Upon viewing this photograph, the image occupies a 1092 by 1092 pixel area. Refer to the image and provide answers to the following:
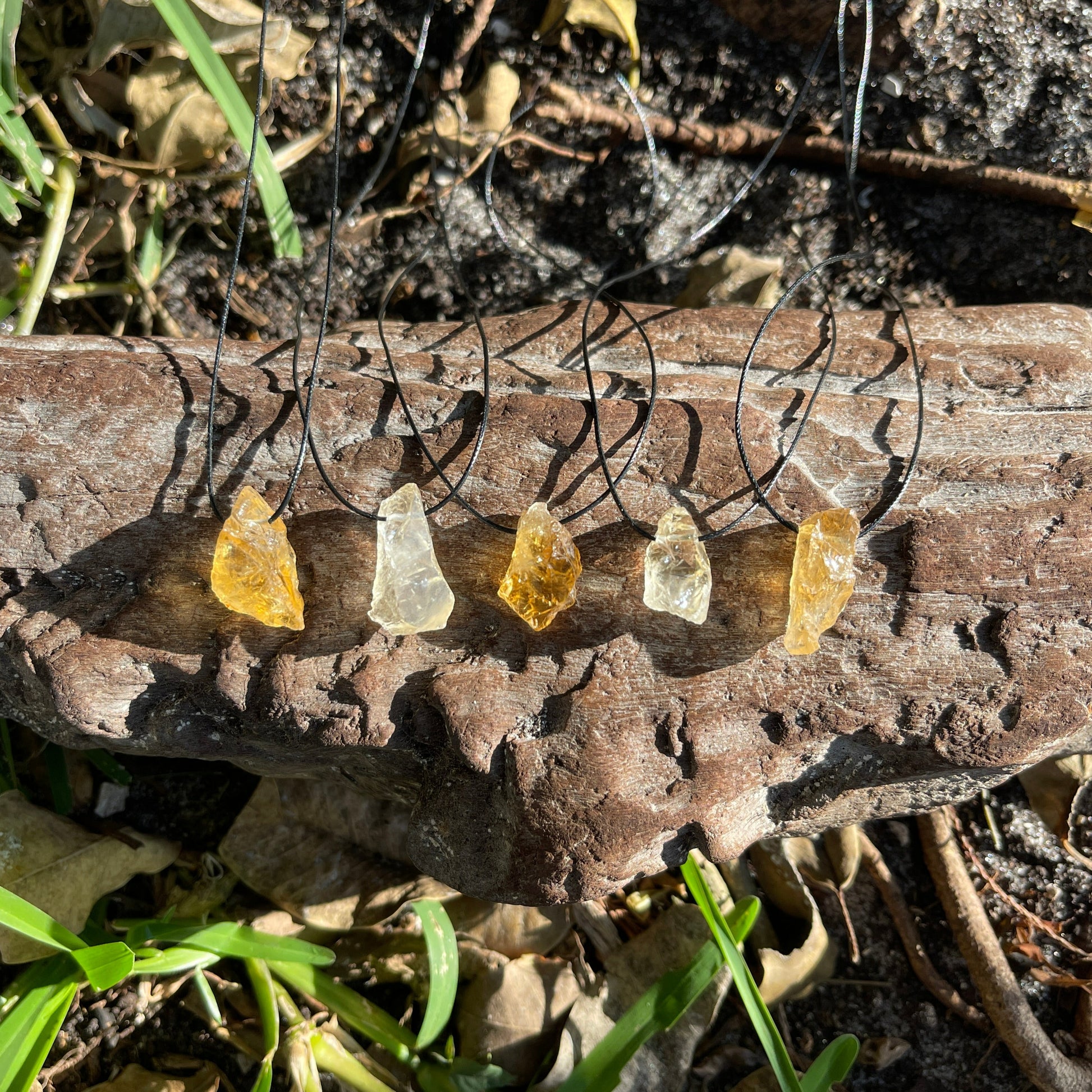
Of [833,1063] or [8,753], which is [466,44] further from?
[833,1063]

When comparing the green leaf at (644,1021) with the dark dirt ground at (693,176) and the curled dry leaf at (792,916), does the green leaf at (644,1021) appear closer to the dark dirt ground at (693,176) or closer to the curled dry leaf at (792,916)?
the curled dry leaf at (792,916)

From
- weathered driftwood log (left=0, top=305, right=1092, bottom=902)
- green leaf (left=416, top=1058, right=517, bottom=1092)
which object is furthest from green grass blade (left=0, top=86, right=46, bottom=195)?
green leaf (left=416, top=1058, right=517, bottom=1092)

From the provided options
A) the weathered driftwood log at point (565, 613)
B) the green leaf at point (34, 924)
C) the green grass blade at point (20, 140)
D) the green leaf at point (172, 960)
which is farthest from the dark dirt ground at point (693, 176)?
the green leaf at point (172, 960)

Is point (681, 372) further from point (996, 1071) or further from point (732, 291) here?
point (996, 1071)

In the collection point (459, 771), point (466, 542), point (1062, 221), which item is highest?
point (1062, 221)

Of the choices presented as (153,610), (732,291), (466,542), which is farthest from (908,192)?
(153,610)

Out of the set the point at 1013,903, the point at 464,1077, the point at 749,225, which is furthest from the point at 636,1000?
the point at 749,225
